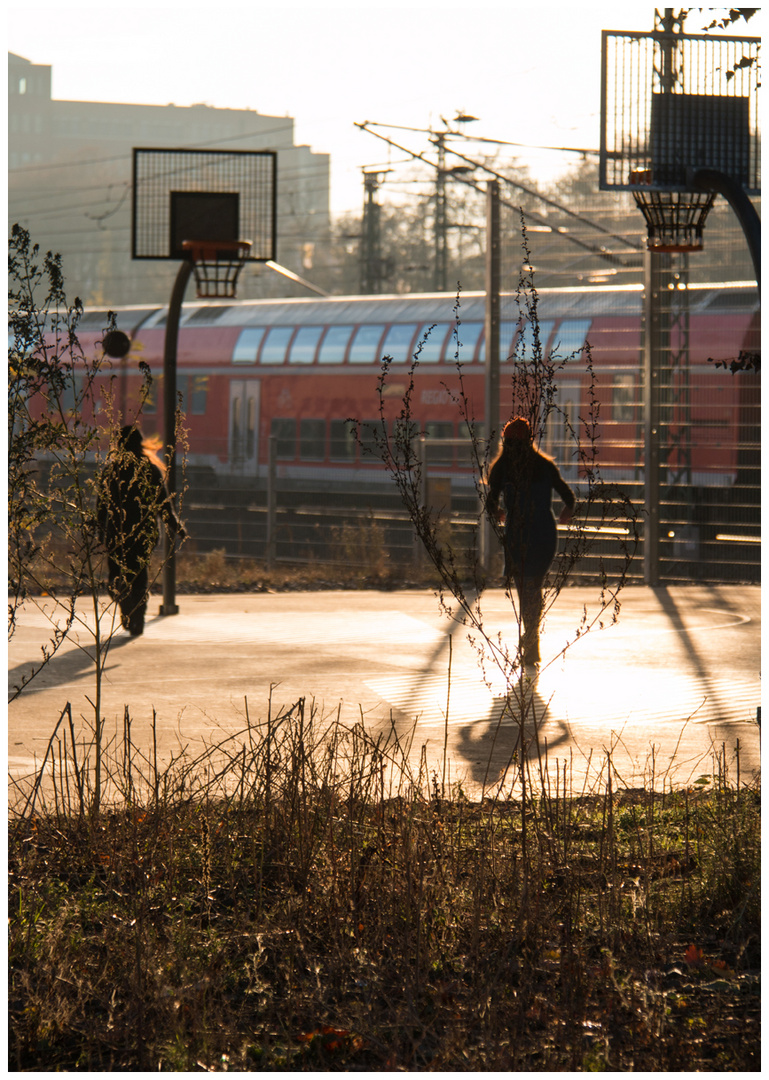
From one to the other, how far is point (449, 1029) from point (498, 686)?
5.62m

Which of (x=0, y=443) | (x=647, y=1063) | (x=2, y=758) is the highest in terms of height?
(x=0, y=443)

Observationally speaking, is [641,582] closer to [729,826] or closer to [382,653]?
[382,653]

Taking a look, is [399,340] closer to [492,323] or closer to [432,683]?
[492,323]

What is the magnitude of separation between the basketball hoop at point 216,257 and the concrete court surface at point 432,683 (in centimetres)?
314

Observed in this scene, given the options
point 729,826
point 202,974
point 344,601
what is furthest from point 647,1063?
point 344,601

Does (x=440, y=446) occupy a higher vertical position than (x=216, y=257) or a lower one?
lower

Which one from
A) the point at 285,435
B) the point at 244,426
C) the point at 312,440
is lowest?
the point at 312,440

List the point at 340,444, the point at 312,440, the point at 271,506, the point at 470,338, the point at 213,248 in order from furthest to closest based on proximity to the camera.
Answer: the point at 312,440 → the point at 340,444 → the point at 470,338 → the point at 271,506 → the point at 213,248

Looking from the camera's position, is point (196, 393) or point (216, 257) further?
point (196, 393)

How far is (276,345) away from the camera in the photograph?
89.1 feet

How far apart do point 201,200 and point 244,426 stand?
586 inches

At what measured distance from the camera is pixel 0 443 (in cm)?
379

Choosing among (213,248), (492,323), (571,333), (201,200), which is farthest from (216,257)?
(571,333)

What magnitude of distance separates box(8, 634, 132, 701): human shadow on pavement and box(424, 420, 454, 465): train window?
13471 mm
